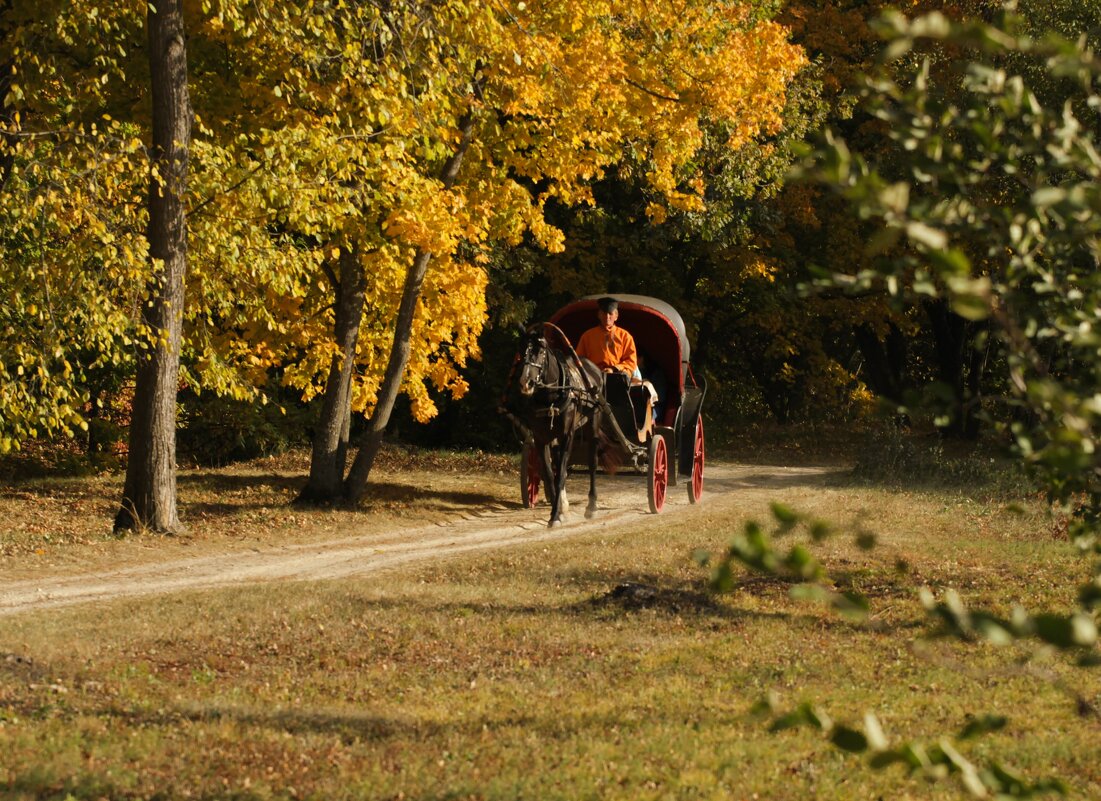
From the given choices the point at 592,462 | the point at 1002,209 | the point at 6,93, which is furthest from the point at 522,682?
the point at 6,93

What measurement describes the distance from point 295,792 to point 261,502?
13383 mm

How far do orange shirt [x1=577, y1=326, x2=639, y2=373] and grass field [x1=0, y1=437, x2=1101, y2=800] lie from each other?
2968mm

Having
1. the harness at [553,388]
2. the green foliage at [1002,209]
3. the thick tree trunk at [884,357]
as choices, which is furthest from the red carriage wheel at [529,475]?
the thick tree trunk at [884,357]

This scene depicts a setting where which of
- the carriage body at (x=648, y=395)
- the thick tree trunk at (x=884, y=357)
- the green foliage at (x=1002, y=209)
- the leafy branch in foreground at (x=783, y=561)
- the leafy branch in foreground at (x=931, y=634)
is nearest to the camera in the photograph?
the leafy branch in foreground at (x=931, y=634)

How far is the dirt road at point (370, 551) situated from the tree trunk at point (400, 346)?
174 cm

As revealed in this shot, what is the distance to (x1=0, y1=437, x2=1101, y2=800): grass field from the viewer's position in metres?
6.73

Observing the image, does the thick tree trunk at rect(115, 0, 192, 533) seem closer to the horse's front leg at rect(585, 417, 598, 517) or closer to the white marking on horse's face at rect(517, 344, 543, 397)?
the white marking on horse's face at rect(517, 344, 543, 397)

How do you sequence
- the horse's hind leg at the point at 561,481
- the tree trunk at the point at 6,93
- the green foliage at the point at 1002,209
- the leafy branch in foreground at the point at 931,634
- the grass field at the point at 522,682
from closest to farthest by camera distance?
the leafy branch in foreground at the point at 931,634 → the green foliage at the point at 1002,209 → the grass field at the point at 522,682 → the tree trunk at the point at 6,93 → the horse's hind leg at the point at 561,481

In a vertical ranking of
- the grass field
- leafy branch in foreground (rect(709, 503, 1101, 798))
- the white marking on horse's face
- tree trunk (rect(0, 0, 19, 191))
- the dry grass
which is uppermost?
tree trunk (rect(0, 0, 19, 191))

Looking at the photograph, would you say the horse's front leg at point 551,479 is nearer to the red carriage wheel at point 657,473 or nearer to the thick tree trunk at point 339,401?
the red carriage wheel at point 657,473

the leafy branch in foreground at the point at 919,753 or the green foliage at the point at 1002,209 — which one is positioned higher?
the green foliage at the point at 1002,209

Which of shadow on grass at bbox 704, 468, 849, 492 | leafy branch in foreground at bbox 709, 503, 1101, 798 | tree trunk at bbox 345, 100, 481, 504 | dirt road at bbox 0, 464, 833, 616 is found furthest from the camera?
shadow on grass at bbox 704, 468, 849, 492

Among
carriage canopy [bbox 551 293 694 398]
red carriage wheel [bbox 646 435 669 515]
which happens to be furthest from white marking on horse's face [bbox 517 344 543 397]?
red carriage wheel [bbox 646 435 669 515]

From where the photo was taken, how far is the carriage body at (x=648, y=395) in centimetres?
1716
